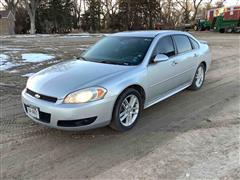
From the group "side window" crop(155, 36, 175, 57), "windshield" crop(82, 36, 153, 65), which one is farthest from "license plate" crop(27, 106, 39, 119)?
"side window" crop(155, 36, 175, 57)

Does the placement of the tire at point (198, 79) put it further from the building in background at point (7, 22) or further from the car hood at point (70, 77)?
the building in background at point (7, 22)

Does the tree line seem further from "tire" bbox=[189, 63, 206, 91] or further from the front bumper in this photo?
the front bumper

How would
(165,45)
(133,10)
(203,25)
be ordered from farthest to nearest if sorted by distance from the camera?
(133,10)
(203,25)
(165,45)

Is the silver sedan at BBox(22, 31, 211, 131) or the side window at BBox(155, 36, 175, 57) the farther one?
the side window at BBox(155, 36, 175, 57)

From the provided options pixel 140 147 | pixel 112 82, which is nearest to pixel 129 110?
pixel 112 82

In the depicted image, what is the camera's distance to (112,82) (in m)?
4.12

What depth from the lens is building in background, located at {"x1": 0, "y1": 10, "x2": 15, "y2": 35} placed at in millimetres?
47844

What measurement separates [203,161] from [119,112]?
4.43ft

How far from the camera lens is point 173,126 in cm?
468

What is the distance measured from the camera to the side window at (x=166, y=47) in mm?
5242

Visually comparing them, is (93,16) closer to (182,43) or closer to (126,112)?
(182,43)

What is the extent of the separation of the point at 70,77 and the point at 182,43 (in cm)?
276

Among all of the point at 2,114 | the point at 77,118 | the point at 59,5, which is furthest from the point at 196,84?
the point at 59,5

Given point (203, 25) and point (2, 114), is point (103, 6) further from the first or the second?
point (2, 114)
